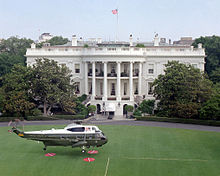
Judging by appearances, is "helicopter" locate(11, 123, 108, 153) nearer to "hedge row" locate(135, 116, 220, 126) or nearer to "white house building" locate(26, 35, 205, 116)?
"hedge row" locate(135, 116, 220, 126)

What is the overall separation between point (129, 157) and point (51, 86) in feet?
92.0

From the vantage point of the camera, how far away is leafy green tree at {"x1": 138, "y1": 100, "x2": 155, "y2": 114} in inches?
2463

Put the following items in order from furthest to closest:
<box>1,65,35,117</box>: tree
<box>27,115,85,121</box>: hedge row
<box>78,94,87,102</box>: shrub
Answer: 1. <box>78,94,87,102</box>: shrub
2. <box>27,115,85,121</box>: hedge row
3. <box>1,65,35,117</box>: tree

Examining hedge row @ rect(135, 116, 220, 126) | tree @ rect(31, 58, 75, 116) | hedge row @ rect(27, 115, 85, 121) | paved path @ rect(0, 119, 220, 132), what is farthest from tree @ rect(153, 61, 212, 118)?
tree @ rect(31, 58, 75, 116)

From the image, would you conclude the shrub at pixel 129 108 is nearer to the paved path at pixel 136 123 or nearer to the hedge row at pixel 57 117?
the paved path at pixel 136 123

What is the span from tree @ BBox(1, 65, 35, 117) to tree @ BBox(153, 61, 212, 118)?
24.8m

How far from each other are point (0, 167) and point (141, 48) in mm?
42642

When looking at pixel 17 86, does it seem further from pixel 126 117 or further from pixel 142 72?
pixel 142 72

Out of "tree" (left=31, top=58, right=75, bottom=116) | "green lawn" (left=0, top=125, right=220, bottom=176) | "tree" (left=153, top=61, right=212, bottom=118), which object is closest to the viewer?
"green lawn" (left=0, top=125, right=220, bottom=176)

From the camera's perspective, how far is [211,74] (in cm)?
7725

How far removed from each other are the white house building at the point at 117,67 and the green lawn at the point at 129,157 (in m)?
20.0

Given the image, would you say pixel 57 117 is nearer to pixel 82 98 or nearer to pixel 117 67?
pixel 82 98

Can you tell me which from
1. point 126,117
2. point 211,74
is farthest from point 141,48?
point 211,74

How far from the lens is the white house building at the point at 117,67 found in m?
65.8
